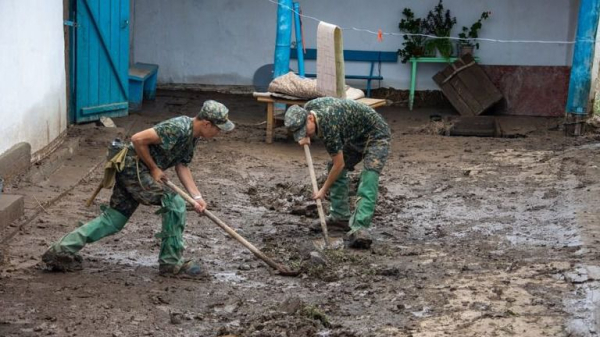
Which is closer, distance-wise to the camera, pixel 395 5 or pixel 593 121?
pixel 593 121

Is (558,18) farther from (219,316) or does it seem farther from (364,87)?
(219,316)

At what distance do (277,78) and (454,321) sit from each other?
23.5 feet

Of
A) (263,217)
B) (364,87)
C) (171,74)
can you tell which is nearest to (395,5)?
(364,87)

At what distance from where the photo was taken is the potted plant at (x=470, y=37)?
16.1 metres

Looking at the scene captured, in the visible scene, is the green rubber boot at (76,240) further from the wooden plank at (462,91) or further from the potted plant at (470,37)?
the potted plant at (470,37)

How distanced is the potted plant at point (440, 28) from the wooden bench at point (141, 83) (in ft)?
15.5

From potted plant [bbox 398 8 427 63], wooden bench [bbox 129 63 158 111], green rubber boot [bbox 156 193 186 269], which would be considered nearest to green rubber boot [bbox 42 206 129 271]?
green rubber boot [bbox 156 193 186 269]

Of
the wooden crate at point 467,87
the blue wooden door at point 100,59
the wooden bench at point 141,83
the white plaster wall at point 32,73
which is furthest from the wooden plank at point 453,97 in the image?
the white plaster wall at point 32,73

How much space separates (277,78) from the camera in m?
12.7

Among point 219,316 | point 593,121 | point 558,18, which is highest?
point 558,18

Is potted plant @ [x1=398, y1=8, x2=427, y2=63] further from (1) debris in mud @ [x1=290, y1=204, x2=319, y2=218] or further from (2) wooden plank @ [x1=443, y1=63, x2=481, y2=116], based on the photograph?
(1) debris in mud @ [x1=290, y1=204, x2=319, y2=218]

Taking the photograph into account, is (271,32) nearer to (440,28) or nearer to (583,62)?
(440,28)

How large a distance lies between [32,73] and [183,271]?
418cm

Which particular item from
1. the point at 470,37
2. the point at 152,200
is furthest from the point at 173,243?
the point at 470,37
